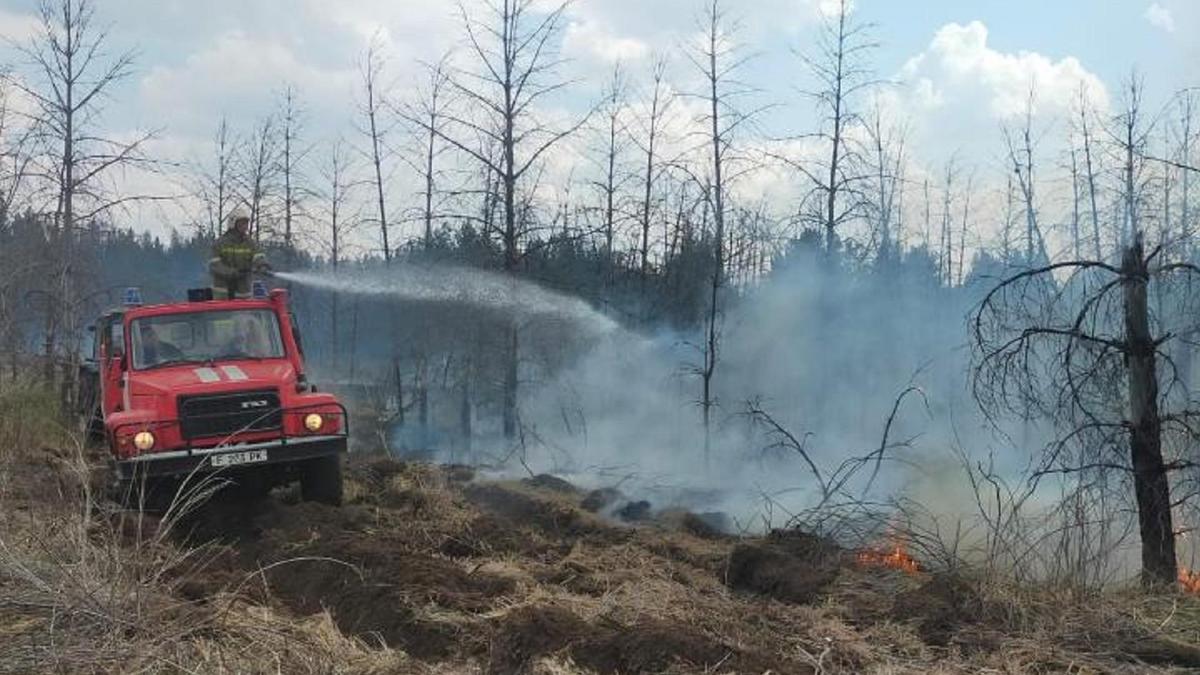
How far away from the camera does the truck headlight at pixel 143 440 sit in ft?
31.5

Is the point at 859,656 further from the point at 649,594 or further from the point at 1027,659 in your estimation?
the point at 649,594

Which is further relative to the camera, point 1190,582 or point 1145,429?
point 1190,582

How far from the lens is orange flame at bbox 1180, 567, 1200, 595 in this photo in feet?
25.4

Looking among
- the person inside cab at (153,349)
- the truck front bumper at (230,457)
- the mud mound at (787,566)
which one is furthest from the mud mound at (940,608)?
the person inside cab at (153,349)

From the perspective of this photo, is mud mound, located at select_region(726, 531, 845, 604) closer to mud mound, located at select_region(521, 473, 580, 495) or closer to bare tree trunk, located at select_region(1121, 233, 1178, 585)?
bare tree trunk, located at select_region(1121, 233, 1178, 585)

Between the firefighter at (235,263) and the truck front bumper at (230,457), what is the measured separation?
95.2 inches

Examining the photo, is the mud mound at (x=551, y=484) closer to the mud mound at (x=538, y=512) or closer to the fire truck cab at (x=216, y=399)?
the mud mound at (x=538, y=512)

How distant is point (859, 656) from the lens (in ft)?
19.5

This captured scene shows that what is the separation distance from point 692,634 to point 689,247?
19803 mm

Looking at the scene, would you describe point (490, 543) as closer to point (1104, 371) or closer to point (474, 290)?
point (1104, 371)

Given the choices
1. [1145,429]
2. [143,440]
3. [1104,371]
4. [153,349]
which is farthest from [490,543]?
[1145,429]

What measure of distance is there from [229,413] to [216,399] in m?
0.18

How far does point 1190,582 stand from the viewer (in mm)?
8047

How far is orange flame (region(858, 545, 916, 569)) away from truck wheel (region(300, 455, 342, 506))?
17.3 feet
